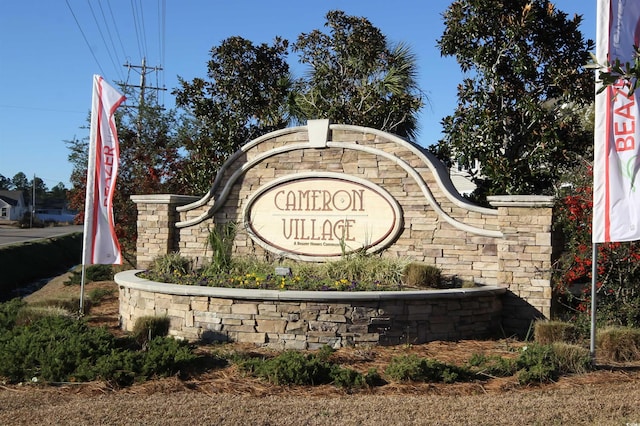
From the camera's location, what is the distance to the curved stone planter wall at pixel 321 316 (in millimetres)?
8492

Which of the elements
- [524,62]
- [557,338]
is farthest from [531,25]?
[557,338]

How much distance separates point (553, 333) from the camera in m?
8.27

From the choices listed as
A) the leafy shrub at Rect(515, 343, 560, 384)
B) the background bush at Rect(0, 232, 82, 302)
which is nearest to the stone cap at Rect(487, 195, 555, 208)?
the leafy shrub at Rect(515, 343, 560, 384)

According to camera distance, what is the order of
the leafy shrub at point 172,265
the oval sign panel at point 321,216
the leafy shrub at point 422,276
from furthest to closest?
the leafy shrub at point 172,265
the oval sign panel at point 321,216
the leafy shrub at point 422,276

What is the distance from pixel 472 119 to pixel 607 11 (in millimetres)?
5894

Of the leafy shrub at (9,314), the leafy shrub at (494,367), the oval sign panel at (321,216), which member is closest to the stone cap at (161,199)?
the oval sign panel at (321,216)

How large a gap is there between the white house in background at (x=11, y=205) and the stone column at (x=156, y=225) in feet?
263

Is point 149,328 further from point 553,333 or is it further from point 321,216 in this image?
point 553,333

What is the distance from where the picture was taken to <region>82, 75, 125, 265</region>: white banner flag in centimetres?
1059

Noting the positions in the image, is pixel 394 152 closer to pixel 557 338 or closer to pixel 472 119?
pixel 472 119

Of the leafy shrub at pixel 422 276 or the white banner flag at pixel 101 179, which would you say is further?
the white banner flag at pixel 101 179

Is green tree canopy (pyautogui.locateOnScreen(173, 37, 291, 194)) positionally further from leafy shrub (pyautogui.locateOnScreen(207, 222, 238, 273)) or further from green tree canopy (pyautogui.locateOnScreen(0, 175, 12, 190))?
green tree canopy (pyautogui.locateOnScreen(0, 175, 12, 190))

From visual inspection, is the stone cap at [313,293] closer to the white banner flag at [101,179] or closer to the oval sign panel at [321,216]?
the white banner flag at [101,179]

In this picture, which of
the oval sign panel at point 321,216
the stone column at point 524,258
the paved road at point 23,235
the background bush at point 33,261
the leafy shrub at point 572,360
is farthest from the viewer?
the paved road at point 23,235
